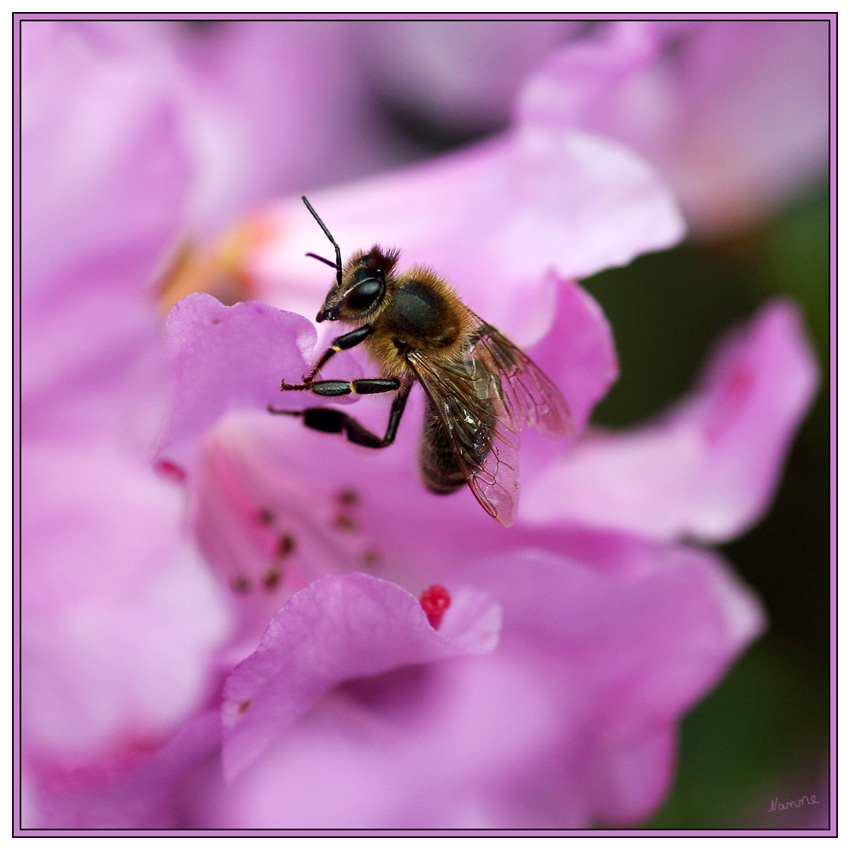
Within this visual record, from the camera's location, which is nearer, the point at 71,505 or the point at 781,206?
the point at 71,505

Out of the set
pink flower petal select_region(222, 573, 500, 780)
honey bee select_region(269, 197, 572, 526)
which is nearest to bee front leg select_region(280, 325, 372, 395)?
honey bee select_region(269, 197, 572, 526)

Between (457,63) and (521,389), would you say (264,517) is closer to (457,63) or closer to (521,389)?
(521,389)

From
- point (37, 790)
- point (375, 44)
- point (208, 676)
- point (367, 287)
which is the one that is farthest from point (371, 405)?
point (375, 44)

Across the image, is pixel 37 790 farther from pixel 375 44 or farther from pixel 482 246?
pixel 375 44

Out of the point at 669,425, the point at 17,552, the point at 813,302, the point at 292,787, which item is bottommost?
the point at 292,787
